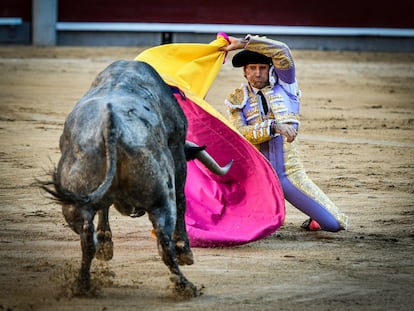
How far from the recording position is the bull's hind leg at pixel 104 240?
3836 mm

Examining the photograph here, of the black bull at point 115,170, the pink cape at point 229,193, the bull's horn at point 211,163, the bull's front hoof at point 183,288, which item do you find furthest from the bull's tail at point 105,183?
the pink cape at point 229,193

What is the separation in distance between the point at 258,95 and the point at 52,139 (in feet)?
9.05

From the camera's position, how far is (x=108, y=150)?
3.19m

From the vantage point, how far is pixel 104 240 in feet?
12.7

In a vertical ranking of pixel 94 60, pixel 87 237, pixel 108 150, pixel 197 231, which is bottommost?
pixel 94 60

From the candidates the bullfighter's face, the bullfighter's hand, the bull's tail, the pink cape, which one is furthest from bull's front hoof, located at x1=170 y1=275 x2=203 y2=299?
the bullfighter's face

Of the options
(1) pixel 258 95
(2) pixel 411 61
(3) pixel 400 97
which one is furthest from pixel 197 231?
(2) pixel 411 61

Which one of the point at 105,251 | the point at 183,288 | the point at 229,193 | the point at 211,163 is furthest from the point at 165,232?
the point at 229,193

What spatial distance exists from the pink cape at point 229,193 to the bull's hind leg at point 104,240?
51 centimetres

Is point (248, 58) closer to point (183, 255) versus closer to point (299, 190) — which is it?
point (299, 190)

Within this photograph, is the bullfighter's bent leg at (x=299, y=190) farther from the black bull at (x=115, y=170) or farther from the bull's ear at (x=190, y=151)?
the black bull at (x=115, y=170)

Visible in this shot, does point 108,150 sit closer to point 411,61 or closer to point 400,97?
point 400,97

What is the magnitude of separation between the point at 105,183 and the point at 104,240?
74 cm

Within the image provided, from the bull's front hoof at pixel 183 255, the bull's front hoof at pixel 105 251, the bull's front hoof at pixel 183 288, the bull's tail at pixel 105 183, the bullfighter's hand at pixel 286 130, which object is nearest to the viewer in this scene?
the bull's tail at pixel 105 183
